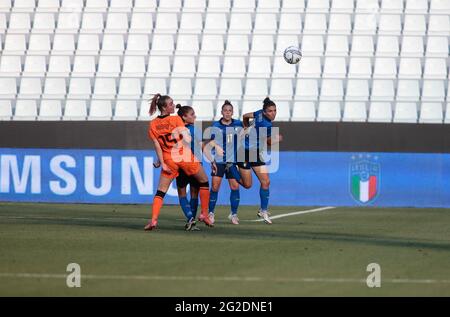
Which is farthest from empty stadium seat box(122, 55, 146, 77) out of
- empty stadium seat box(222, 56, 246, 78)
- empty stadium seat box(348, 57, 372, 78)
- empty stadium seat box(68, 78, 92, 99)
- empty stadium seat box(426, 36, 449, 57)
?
empty stadium seat box(426, 36, 449, 57)

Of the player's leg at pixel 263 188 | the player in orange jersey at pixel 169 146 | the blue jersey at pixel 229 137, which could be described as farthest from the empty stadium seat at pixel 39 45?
the player in orange jersey at pixel 169 146

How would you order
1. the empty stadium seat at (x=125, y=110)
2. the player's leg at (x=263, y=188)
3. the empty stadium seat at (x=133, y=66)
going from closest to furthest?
the player's leg at (x=263, y=188) → the empty stadium seat at (x=125, y=110) → the empty stadium seat at (x=133, y=66)

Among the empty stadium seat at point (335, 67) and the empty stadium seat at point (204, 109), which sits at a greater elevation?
the empty stadium seat at point (335, 67)

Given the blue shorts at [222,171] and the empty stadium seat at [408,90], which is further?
the empty stadium seat at [408,90]

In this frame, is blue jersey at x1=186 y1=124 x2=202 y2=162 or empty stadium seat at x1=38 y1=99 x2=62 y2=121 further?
empty stadium seat at x1=38 y1=99 x2=62 y2=121

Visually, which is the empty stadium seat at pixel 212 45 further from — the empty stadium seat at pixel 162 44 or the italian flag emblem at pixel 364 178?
the italian flag emblem at pixel 364 178

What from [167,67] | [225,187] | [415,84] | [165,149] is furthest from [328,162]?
[165,149]

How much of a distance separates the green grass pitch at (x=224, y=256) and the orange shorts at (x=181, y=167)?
84cm

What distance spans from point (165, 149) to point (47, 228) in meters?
2.23

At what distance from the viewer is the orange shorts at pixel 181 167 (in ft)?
50.2

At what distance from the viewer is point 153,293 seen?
8727 millimetres

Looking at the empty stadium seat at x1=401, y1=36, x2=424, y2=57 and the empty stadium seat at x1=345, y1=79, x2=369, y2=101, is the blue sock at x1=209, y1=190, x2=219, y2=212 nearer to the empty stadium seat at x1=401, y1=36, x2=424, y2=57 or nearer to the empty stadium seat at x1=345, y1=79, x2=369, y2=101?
the empty stadium seat at x1=345, y1=79, x2=369, y2=101

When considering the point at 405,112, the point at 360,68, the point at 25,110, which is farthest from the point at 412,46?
the point at 25,110

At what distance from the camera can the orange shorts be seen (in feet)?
50.2
